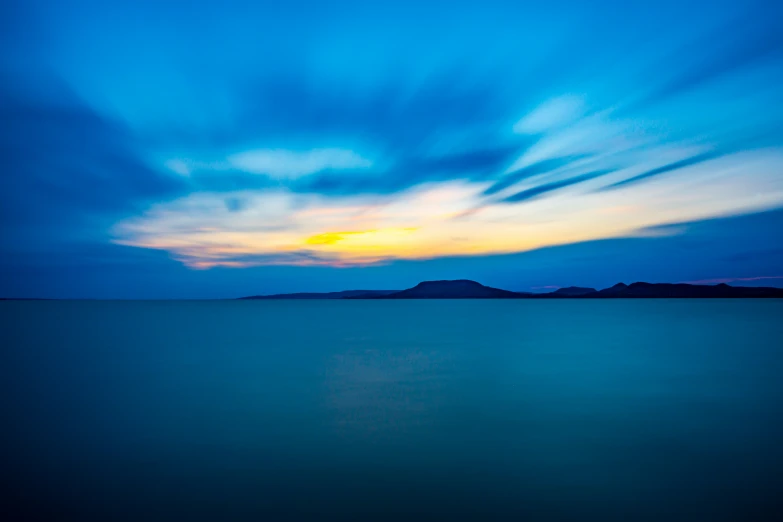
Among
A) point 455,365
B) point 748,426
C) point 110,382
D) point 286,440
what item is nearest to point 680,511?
point 748,426

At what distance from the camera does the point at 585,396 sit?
1645cm

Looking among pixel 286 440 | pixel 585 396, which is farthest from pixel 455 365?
pixel 286 440

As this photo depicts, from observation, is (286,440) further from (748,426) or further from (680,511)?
(748,426)

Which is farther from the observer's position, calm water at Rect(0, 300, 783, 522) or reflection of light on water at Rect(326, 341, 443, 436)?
reflection of light on water at Rect(326, 341, 443, 436)

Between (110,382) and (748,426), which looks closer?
(748,426)

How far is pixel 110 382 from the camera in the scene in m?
19.0

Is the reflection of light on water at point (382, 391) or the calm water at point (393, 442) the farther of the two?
the reflection of light on water at point (382, 391)

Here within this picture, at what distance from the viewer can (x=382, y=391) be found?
1814 centimetres

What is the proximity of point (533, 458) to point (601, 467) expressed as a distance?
1385mm

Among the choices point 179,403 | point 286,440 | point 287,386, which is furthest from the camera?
point 287,386

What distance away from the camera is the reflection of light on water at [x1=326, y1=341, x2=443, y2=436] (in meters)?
13.3

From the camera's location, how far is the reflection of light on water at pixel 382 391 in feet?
43.5

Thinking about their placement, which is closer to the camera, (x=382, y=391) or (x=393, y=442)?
(x=393, y=442)

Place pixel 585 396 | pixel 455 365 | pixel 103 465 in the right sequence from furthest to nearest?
1. pixel 455 365
2. pixel 585 396
3. pixel 103 465
